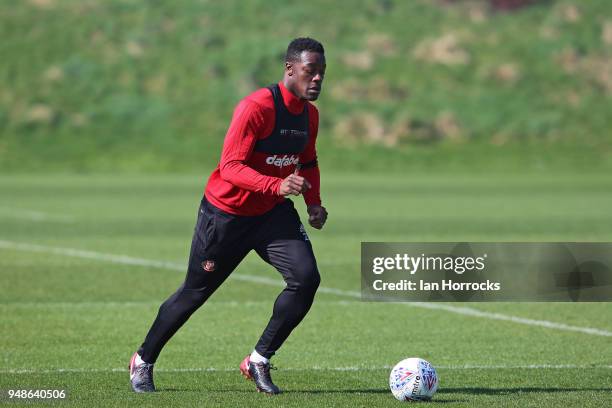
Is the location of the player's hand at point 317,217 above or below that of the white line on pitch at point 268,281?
above

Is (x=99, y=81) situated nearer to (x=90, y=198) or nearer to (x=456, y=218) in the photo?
(x=90, y=198)

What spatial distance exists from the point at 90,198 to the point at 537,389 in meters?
27.3

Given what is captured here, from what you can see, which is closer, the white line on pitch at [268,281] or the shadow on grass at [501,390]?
the shadow on grass at [501,390]

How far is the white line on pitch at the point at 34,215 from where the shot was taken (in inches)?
1090

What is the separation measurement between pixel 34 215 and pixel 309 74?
68.9 feet

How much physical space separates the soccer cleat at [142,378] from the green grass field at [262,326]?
10 centimetres

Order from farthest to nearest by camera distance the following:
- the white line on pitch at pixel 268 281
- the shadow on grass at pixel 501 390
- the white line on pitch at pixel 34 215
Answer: the white line on pitch at pixel 34 215 → the white line on pitch at pixel 268 281 → the shadow on grass at pixel 501 390

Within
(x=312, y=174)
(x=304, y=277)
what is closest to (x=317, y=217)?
(x=312, y=174)

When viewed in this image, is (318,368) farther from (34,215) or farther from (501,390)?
(34,215)

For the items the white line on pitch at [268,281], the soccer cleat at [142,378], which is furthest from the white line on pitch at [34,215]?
the soccer cleat at [142,378]

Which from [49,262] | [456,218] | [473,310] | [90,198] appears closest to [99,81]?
[90,198]

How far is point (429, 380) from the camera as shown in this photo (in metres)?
8.74

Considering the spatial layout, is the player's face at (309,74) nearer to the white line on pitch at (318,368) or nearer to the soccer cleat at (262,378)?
the soccer cleat at (262,378)

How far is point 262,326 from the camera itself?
1305 cm
